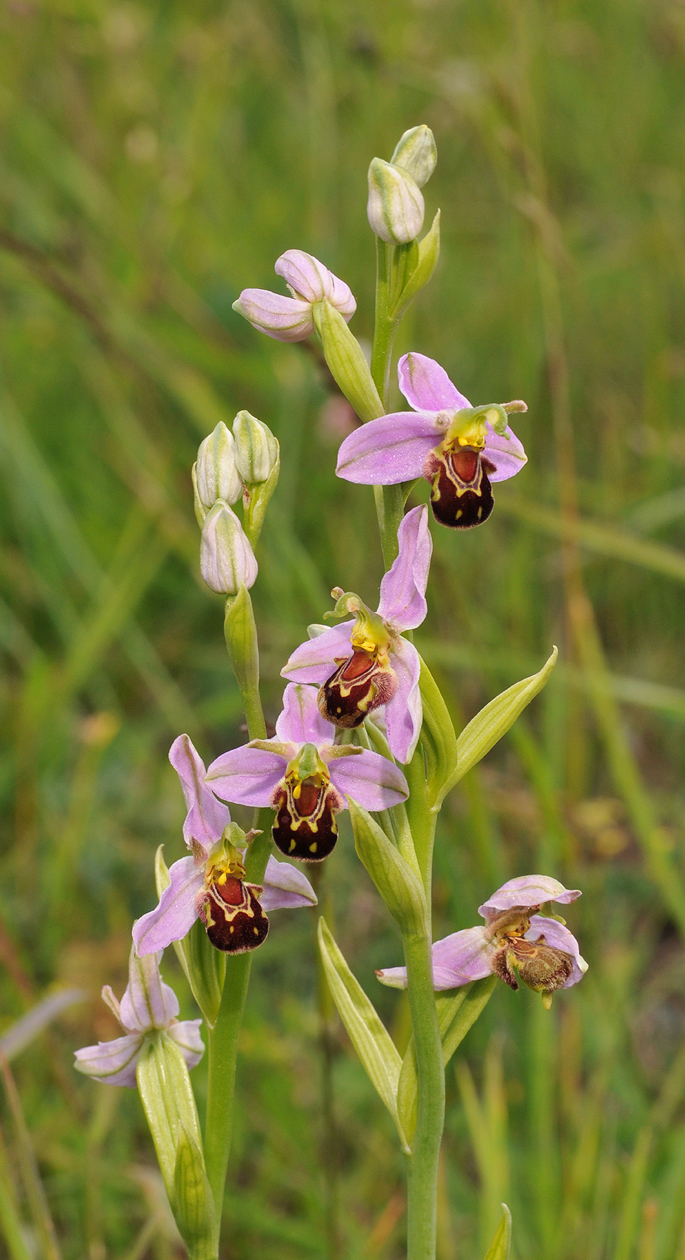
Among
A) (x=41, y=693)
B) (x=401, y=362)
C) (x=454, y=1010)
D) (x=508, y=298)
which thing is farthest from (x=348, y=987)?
(x=508, y=298)

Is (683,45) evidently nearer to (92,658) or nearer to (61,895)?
(92,658)

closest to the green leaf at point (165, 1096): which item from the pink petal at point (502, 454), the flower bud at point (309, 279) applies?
the pink petal at point (502, 454)

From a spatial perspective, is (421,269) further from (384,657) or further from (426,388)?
(384,657)

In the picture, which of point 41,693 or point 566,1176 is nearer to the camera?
point 566,1176

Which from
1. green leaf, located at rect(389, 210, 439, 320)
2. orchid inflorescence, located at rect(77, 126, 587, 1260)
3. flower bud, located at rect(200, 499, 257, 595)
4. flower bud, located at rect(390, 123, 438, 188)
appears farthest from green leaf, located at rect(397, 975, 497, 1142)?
flower bud, located at rect(390, 123, 438, 188)

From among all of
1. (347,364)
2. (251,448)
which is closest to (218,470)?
(251,448)

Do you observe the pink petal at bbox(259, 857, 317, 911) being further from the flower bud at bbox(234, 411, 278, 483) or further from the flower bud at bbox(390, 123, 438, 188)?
the flower bud at bbox(390, 123, 438, 188)

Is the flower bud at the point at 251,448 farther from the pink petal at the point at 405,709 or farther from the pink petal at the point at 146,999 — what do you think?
the pink petal at the point at 146,999
